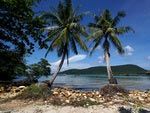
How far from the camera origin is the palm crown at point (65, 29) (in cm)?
3551

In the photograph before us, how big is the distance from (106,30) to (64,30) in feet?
26.6

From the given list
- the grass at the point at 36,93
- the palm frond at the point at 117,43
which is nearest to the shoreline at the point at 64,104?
the grass at the point at 36,93

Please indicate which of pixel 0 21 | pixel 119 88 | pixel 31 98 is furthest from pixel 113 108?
pixel 0 21

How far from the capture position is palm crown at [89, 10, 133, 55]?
1609 inches

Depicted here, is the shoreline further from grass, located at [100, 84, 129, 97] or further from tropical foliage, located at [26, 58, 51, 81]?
tropical foliage, located at [26, 58, 51, 81]

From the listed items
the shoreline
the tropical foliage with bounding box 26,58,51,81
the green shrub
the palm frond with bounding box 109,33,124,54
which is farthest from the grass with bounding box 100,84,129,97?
the tropical foliage with bounding box 26,58,51,81

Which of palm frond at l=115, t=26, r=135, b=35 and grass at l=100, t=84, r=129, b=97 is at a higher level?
palm frond at l=115, t=26, r=135, b=35

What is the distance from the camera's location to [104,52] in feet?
140

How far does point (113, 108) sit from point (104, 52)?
79.2 ft

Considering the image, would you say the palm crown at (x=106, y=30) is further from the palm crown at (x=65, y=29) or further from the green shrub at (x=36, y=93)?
the green shrub at (x=36, y=93)

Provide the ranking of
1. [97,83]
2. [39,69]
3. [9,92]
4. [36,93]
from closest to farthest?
[36,93]
[9,92]
[97,83]
[39,69]

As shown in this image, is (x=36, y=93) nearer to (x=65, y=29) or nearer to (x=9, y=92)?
(x=9, y=92)

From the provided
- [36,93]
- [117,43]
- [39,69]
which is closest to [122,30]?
[117,43]

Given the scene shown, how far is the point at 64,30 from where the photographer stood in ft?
116
